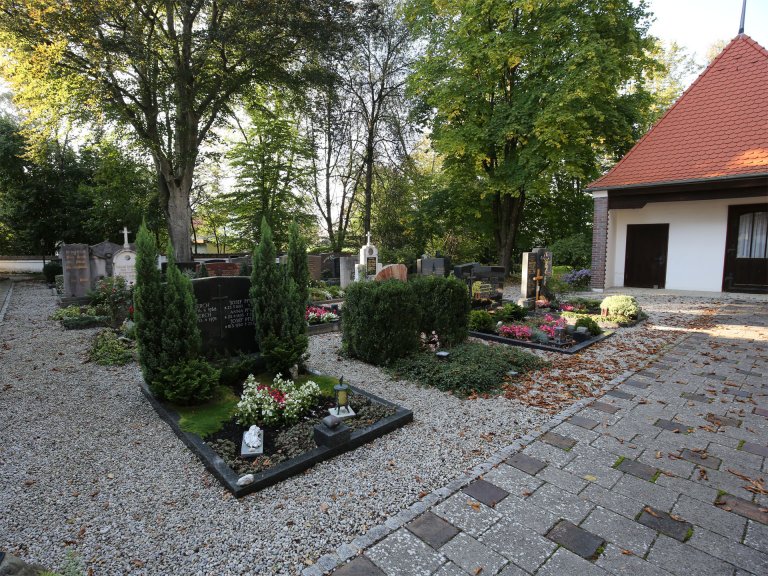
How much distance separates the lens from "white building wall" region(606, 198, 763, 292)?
13398mm

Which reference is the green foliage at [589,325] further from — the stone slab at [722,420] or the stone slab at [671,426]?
the stone slab at [671,426]

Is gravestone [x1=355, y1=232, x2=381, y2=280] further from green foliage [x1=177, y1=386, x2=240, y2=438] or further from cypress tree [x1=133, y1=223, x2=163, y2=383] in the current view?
cypress tree [x1=133, y1=223, x2=163, y2=383]

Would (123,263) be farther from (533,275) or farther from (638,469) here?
(638,469)

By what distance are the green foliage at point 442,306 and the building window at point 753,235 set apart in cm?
1162

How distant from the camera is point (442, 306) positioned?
7.11m

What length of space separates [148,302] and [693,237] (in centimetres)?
1609

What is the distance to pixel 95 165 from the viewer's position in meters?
22.2

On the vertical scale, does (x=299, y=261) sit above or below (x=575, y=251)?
below

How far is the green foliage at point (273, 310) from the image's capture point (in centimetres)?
536

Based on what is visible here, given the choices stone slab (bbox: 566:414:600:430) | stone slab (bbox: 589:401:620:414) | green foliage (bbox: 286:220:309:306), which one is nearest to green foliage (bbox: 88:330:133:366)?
green foliage (bbox: 286:220:309:306)

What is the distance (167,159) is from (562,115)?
14.5 m

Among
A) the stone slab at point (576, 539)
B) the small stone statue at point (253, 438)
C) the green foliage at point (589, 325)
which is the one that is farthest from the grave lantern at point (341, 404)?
the green foliage at point (589, 325)

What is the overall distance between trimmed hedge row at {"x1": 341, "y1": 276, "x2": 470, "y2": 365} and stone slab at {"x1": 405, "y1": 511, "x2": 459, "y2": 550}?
12.0 feet

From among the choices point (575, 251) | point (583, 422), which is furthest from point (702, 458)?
point (575, 251)
